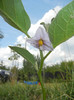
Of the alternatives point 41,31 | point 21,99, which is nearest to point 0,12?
point 41,31

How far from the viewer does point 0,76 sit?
6.63 metres

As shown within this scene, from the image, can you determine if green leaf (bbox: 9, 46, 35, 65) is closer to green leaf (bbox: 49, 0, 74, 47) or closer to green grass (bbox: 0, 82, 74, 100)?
green leaf (bbox: 49, 0, 74, 47)

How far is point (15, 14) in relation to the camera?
39 cm

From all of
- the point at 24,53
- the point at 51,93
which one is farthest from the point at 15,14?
the point at 51,93

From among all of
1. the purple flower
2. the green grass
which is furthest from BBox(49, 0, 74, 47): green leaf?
the green grass

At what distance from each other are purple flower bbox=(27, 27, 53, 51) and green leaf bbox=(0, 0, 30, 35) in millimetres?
77

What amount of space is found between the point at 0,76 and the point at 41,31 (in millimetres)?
6610

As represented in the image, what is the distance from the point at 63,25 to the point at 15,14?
13cm

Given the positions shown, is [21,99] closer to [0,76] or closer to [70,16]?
[70,16]

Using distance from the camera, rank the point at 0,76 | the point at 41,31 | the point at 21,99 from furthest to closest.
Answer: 1. the point at 0,76
2. the point at 21,99
3. the point at 41,31

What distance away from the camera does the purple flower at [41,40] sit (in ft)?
1.10

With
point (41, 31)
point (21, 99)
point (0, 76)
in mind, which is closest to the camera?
point (41, 31)

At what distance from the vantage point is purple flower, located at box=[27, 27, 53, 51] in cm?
33

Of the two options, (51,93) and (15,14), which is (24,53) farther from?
(51,93)
